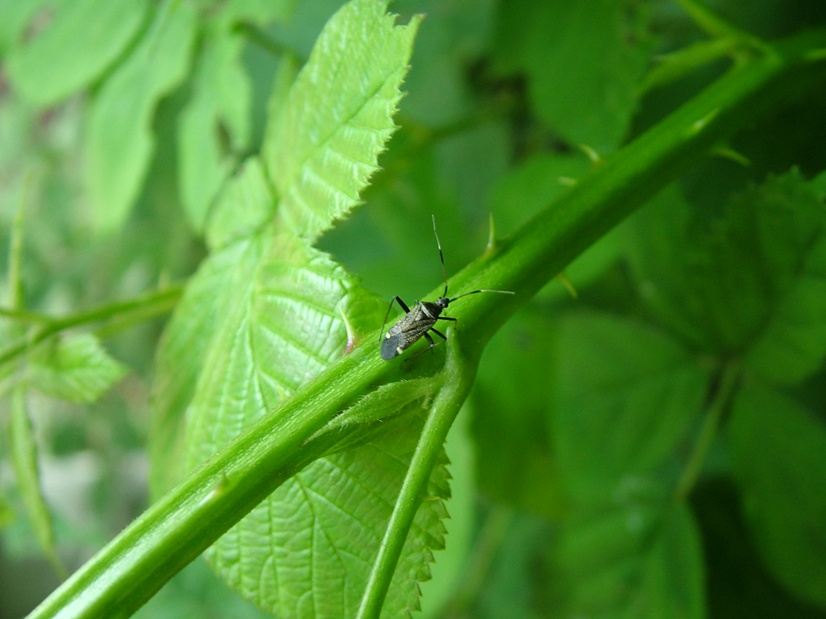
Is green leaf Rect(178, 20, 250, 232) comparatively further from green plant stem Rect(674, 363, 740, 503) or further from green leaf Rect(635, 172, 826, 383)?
green plant stem Rect(674, 363, 740, 503)

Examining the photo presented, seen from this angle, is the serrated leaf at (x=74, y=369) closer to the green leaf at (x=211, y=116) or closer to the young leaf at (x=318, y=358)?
the young leaf at (x=318, y=358)

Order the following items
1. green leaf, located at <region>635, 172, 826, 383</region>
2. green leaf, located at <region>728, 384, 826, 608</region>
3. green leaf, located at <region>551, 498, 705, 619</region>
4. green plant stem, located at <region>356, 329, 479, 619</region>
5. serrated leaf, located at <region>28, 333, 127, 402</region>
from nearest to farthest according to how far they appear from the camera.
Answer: green plant stem, located at <region>356, 329, 479, 619</region> → green leaf, located at <region>635, 172, 826, 383</region> → serrated leaf, located at <region>28, 333, 127, 402</region> → green leaf, located at <region>728, 384, 826, 608</region> → green leaf, located at <region>551, 498, 705, 619</region>

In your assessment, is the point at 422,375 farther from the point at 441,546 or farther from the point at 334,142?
the point at 334,142

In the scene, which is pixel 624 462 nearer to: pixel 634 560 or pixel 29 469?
pixel 634 560

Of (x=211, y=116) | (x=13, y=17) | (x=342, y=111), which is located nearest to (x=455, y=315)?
(x=342, y=111)

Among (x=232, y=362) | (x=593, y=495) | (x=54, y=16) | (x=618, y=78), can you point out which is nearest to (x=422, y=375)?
(x=232, y=362)

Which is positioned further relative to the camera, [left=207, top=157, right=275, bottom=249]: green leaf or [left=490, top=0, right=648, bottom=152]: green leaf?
[left=490, top=0, right=648, bottom=152]: green leaf

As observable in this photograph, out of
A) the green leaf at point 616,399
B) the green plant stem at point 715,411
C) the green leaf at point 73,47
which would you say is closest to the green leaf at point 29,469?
the green leaf at point 73,47

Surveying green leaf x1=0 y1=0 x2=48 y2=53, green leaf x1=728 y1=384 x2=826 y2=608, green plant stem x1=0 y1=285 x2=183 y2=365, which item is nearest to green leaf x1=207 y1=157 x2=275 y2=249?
green plant stem x1=0 y1=285 x2=183 y2=365
